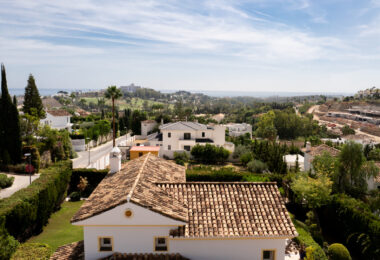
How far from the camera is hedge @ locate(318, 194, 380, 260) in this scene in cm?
1948

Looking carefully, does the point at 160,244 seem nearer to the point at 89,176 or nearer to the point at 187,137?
the point at 89,176

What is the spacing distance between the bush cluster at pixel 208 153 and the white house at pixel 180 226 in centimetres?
3150

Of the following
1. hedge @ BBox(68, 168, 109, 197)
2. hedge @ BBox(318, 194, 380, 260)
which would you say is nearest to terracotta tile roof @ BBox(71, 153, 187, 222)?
hedge @ BBox(318, 194, 380, 260)

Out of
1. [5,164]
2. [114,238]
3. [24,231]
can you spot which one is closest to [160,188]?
[114,238]

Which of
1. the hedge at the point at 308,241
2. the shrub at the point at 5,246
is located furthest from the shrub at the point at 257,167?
the shrub at the point at 5,246

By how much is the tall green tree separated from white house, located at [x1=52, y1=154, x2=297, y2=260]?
20212 millimetres

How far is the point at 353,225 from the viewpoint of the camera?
21.6 meters

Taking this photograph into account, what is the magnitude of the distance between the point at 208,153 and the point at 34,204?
29606 millimetres

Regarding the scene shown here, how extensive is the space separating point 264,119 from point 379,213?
3080 inches

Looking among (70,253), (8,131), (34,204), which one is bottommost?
(70,253)

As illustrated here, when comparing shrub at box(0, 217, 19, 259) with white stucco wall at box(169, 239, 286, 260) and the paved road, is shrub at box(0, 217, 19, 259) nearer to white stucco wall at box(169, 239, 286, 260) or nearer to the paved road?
white stucco wall at box(169, 239, 286, 260)

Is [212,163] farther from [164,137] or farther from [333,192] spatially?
[333,192]

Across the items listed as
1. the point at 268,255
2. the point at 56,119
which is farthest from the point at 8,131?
the point at 56,119

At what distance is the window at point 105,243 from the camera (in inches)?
552
